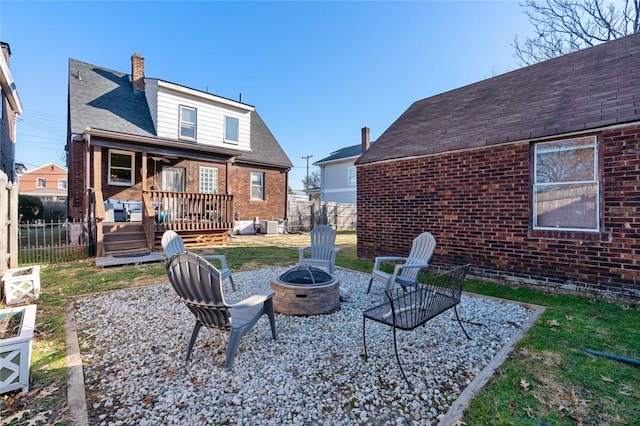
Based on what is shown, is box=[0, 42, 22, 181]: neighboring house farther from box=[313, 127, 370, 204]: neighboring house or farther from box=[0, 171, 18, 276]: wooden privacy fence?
box=[313, 127, 370, 204]: neighboring house

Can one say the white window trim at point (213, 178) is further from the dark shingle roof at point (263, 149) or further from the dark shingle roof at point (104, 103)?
the dark shingle roof at point (104, 103)

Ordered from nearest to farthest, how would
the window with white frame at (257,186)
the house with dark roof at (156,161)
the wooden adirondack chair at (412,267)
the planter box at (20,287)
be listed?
the planter box at (20,287), the wooden adirondack chair at (412,267), the house with dark roof at (156,161), the window with white frame at (257,186)

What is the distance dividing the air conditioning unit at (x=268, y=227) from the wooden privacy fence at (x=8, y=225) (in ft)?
33.2

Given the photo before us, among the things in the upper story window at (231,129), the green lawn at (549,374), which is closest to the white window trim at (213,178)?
the upper story window at (231,129)

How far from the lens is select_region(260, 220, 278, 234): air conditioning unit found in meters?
15.1

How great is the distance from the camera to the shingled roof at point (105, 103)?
10641mm

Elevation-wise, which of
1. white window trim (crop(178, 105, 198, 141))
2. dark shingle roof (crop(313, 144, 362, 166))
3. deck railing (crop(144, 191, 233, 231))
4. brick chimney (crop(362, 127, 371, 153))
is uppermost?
brick chimney (crop(362, 127, 371, 153))

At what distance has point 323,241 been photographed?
6.01m

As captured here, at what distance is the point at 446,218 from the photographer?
261 inches

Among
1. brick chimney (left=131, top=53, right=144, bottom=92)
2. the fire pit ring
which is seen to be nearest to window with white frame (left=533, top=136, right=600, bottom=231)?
the fire pit ring

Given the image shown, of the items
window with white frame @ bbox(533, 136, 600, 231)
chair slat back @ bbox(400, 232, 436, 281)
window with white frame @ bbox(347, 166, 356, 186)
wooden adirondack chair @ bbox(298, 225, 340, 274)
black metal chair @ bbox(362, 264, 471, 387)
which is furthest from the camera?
window with white frame @ bbox(347, 166, 356, 186)

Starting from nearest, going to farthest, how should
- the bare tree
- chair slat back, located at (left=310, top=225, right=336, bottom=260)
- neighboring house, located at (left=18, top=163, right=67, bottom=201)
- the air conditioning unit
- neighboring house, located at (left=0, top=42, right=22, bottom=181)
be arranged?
1. chair slat back, located at (left=310, top=225, right=336, bottom=260)
2. neighboring house, located at (left=0, top=42, right=22, bottom=181)
3. the bare tree
4. the air conditioning unit
5. neighboring house, located at (left=18, top=163, right=67, bottom=201)

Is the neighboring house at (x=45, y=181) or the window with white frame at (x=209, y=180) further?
the neighboring house at (x=45, y=181)

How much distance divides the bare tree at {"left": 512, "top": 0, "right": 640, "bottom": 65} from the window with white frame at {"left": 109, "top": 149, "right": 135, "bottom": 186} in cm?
1840
